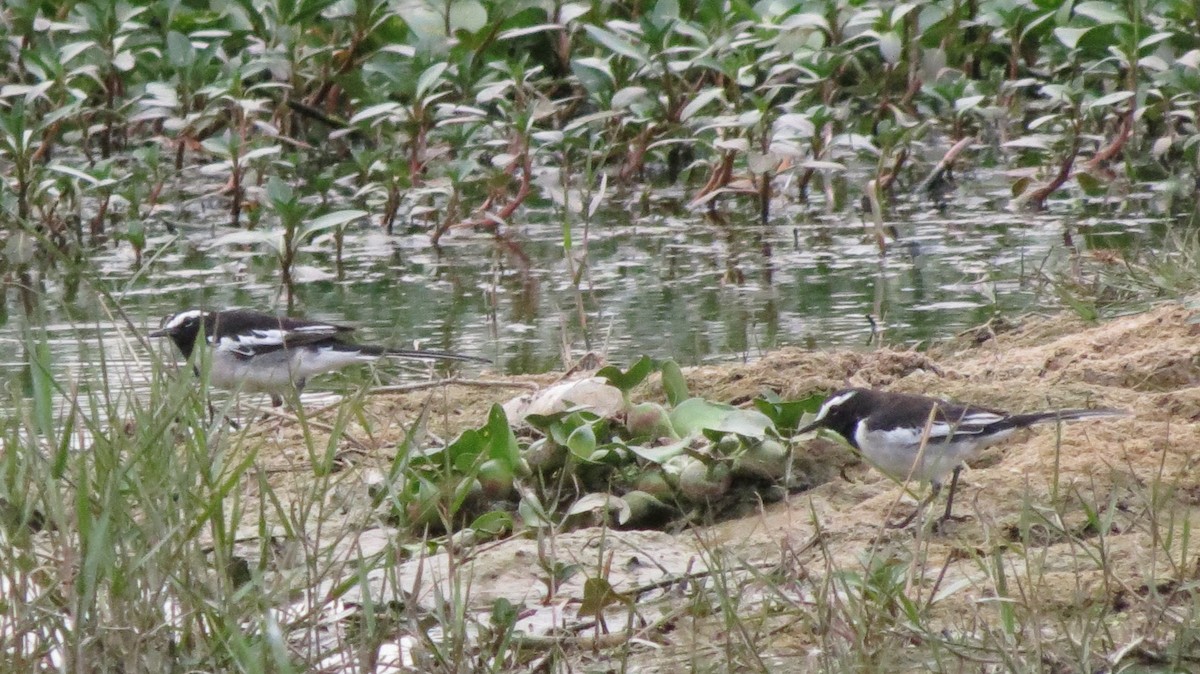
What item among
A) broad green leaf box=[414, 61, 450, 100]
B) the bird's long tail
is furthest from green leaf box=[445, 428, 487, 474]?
broad green leaf box=[414, 61, 450, 100]

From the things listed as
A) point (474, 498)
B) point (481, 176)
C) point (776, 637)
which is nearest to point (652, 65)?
point (481, 176)

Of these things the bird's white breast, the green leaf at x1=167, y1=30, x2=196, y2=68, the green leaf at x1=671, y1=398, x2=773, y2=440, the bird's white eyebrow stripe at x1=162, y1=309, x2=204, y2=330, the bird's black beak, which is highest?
the green leaf at x1=167, y1=30, x2=196, y2=68

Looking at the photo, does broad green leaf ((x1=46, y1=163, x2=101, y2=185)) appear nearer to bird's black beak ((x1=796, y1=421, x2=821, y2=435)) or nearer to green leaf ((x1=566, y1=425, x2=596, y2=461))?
green leaf ((x1=566, y1=425, x2=596, y2=461))

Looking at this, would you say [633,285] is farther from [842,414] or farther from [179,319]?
[842,414]

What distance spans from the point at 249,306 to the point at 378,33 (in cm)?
388

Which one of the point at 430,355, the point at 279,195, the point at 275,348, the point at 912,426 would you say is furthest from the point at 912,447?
the point at 279,195

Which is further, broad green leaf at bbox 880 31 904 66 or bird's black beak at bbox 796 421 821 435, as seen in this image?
broad green leaf at bbox 880 31 904 66

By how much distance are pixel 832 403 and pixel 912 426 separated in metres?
→ 0.26

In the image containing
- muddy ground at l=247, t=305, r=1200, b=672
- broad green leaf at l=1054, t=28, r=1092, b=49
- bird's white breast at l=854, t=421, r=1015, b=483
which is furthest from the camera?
broad green leaf at l=1054, t=28, r=1092, b=49

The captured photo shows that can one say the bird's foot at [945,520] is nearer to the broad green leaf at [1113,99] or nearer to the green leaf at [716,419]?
the green leaf at [716,419]

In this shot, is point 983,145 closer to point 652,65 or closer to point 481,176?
point 652,65

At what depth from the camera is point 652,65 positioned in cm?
1145

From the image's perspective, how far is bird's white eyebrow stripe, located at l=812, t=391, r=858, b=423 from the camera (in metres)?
5.57

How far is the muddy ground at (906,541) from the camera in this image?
149 inches
